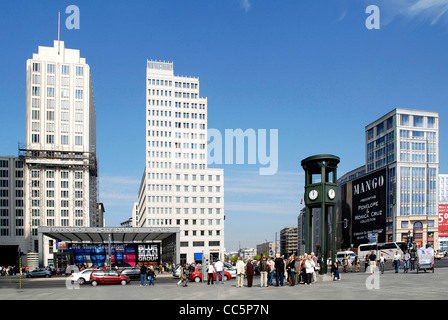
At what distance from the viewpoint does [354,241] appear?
118m

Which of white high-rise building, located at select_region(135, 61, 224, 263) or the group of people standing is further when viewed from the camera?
white high-rise building, located at select_region(135, 61, 224, 263)

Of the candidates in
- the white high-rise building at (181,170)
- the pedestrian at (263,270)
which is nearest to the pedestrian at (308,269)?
the pedestrian at (263,270)

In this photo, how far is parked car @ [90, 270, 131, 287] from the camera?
39.1 m

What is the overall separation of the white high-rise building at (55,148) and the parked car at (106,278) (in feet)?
295

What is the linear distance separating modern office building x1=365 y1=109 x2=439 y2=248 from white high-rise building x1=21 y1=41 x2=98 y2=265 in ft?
247

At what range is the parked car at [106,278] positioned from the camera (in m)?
39.1

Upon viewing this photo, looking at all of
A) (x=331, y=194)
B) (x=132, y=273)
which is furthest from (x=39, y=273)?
(x=331, y=194)

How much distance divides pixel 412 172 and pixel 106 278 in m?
91.7

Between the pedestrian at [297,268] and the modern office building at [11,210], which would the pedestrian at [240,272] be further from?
the modern office building at [11,210]

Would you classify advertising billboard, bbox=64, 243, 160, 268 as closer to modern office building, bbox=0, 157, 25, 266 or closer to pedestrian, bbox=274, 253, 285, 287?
pedestrian, bbox=274, 253, 285, 287

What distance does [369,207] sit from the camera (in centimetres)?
11062

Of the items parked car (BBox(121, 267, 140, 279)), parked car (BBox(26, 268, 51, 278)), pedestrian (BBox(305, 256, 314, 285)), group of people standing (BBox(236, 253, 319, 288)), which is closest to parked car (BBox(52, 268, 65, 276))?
parked car (BBox(26, 268, 51, 278))

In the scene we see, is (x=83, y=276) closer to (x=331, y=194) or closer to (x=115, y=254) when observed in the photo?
(x=331, y=194)
